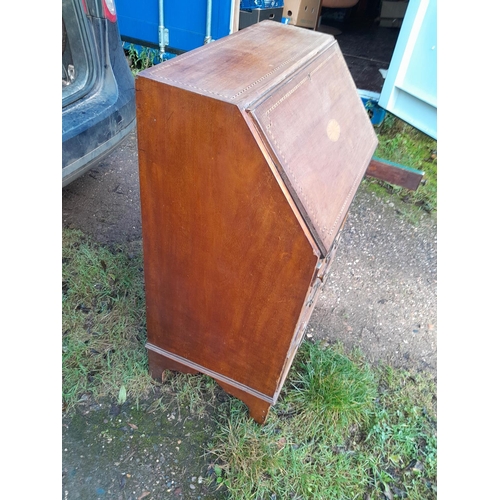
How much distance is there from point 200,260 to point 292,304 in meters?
0.34

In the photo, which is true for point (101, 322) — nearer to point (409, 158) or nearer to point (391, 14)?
point (409, 158)

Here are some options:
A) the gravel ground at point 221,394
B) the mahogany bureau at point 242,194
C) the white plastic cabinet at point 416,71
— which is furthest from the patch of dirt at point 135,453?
the white plastic cabinet at point 416,71

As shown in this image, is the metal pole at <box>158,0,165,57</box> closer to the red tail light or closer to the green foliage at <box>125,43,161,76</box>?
the green foliage at <box>125,43,161,76</box>

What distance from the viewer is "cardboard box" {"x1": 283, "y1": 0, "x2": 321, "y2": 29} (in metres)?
4.46

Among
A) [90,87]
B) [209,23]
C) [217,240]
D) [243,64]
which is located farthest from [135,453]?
[209,23]

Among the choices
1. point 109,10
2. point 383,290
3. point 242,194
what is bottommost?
point 383,290

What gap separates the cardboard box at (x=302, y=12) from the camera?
446cm

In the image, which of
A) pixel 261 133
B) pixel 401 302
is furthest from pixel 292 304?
pixel 401 302

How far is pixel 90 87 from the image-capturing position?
2.14 meters

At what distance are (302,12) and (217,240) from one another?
4.34 meters

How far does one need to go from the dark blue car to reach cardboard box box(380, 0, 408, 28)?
18.8 ft

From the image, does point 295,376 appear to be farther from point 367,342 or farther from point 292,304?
point 292,304

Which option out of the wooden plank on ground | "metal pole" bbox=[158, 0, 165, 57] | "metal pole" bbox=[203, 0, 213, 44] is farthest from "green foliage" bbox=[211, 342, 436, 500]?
"metal pole" bbox=[158, 0, 165, 57]

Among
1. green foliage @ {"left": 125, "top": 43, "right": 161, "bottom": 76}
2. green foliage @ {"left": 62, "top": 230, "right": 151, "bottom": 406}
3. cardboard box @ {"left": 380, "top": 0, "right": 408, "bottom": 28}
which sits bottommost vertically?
green foliage @ {"left": 62, "top": 230, "right": 151, "bottom": 406}
